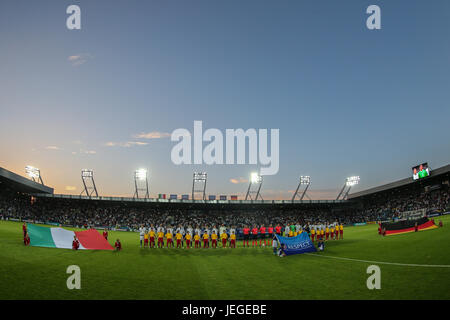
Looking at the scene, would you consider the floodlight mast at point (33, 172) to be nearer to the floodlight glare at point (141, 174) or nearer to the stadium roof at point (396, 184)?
the floodlight glare at point (141, 174)

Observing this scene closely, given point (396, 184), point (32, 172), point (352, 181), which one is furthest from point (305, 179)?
point (32, 172)

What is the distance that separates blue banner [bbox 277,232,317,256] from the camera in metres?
16.5

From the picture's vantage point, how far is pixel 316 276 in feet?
34.2

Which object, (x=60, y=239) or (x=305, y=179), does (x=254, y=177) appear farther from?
(x=60, y=239)

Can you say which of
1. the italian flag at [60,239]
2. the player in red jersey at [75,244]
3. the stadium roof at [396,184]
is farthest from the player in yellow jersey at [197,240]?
the stadium roof at [396,184]

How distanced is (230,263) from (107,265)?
618cm

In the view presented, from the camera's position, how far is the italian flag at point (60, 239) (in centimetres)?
1825

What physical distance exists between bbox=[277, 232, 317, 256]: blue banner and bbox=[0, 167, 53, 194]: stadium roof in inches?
1661

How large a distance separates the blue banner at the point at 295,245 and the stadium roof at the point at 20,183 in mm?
42189

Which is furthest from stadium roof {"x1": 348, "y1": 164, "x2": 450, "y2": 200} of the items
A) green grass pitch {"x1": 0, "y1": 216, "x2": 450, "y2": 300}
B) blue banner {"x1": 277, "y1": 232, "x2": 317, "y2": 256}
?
blue banner {"x1": 277, "y1": 232, "x2": 317, "y2": 256}

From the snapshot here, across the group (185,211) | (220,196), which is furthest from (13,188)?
(220,196)

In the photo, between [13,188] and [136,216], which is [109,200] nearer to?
[136,216]

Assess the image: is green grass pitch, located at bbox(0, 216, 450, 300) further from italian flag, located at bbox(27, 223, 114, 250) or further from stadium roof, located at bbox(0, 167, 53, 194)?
stadium roof, located at bbox(0, 167, 53, 194)

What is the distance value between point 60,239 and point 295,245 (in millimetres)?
16595
